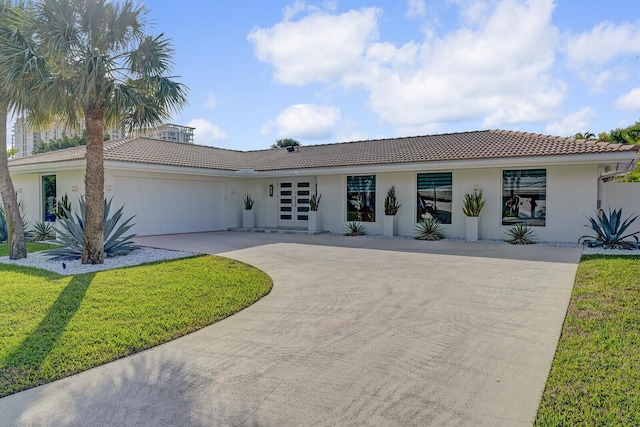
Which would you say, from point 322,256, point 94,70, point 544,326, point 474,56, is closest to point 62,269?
point 94,70

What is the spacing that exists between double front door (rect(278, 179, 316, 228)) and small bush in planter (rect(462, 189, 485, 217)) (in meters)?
7.18

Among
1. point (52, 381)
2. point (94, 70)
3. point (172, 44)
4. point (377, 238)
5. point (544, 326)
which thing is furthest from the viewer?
point (377, 238)

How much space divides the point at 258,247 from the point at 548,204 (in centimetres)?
990

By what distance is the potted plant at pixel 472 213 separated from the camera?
46.9ft

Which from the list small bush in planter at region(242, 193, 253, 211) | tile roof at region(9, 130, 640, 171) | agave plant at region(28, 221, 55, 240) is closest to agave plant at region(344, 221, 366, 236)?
tile roof at region(9, 130, 640, 171)

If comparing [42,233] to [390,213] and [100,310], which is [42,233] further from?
[390,213]

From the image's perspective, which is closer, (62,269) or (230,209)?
(62,269)

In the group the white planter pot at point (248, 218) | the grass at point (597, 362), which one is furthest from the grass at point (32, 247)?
the grass at point (597, 362)

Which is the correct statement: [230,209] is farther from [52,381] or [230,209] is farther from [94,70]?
[52,381]

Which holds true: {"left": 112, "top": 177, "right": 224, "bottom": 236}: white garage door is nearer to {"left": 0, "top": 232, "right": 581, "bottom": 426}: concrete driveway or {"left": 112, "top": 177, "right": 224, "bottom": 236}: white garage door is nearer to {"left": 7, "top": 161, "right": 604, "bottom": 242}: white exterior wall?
{"left": 7, "top": 161, "right": 604, "bottom": 242}: white exterior wall

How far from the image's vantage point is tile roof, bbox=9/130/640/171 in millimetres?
13377

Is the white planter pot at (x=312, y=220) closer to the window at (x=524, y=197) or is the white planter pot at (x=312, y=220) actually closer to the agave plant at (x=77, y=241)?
the window at (x=524, y=197)

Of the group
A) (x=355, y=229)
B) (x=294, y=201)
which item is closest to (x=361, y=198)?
(x=355, y=229)

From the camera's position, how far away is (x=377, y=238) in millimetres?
15617
